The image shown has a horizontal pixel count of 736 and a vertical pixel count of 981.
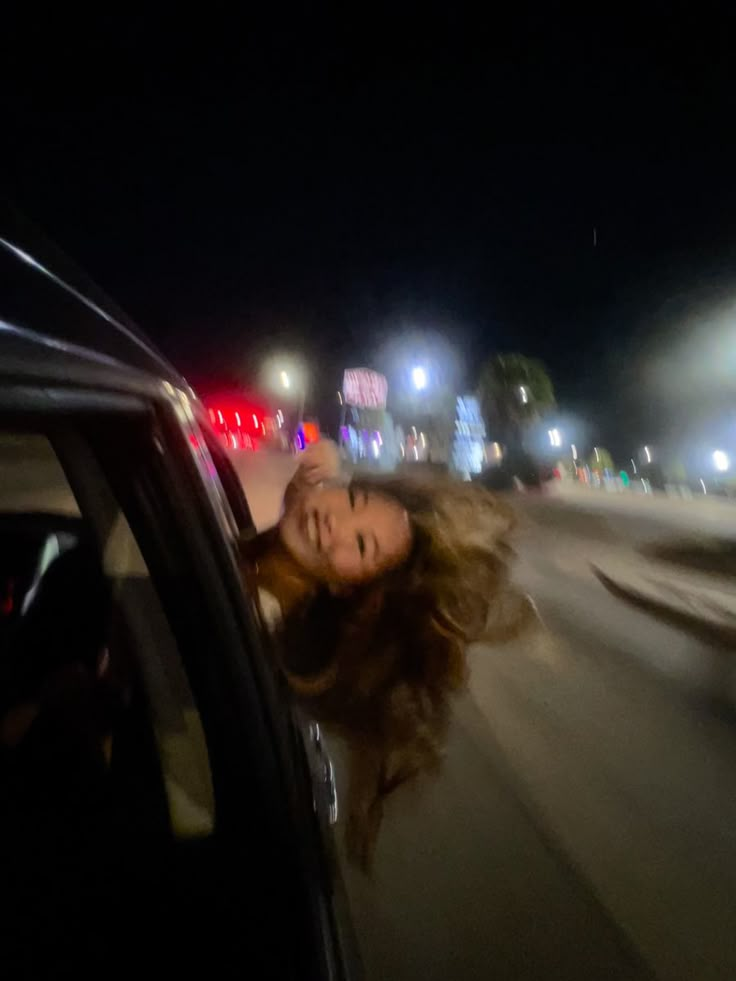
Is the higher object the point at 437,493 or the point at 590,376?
the point at 590,376

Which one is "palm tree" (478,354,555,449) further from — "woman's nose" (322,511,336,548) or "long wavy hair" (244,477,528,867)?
"woman's nose" (322,511,336,548)

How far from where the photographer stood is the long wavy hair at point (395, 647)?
228cm

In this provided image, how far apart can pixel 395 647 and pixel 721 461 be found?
85.5ft

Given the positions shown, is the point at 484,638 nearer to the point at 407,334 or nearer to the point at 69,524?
the point at 69,524

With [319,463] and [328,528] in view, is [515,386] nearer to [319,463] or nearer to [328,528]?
[319,463]

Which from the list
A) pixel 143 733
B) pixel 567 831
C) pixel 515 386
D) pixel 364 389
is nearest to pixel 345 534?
pixel 143 733

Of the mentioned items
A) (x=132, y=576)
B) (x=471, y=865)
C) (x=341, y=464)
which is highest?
(x=341, y=464)

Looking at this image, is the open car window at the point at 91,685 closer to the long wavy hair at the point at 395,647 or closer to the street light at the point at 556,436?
the long wavy hair at the point at 395,647

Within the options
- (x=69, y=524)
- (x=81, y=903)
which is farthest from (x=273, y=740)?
(x=69, y=524)

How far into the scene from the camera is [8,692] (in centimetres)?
144

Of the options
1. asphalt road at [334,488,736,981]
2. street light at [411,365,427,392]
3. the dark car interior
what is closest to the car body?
the dark car interior

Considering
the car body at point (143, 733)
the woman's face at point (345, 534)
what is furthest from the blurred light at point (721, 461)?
the car body at point (143, 733)

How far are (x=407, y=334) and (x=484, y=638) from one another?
105ft

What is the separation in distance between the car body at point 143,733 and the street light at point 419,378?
79.6 feet
